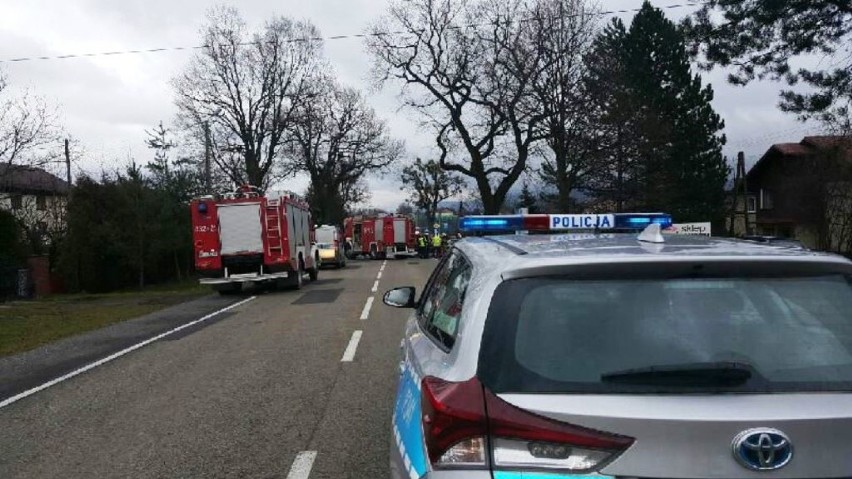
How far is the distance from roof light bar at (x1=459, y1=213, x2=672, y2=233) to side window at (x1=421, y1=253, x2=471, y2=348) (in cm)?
125

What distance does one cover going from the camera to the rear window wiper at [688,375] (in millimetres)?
2326

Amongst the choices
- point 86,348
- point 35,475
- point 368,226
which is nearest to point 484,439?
point 35,475

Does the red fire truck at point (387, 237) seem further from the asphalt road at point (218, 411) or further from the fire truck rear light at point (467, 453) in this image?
the fire truck rear light at point (467, 453)

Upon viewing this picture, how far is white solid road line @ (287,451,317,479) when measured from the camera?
5111 millimetres

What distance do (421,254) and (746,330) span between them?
57.5 metres

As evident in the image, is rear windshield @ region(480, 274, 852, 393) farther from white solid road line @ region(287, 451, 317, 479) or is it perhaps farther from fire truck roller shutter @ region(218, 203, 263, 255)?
fire truck roller shutter @ region(218, 203, 263, 255)

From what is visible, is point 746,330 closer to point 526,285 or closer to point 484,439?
point 526,285

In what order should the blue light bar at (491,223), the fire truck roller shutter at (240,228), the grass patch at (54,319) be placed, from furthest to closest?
the fire truck roller shutter at (240,228)
the grass patch at (54,319)
the blue light bar at (491,223)

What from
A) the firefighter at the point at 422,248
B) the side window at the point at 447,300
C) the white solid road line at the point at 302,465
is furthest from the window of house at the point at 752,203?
the side window at the point at 447,300

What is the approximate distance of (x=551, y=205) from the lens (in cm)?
4141

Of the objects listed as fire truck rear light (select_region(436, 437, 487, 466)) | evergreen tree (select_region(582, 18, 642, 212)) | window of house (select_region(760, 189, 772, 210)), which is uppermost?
evergreen tree (select_region(582, 18, 642, 212))

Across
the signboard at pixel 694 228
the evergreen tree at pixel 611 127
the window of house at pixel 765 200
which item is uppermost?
the evergreen tree at pixel 611 127

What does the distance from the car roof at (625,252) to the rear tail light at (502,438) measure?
53 cm

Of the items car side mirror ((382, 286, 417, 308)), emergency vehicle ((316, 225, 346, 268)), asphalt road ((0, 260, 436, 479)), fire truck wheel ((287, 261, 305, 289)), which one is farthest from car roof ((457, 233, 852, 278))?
emergency vehicle ((316, 225, 346, 268))
